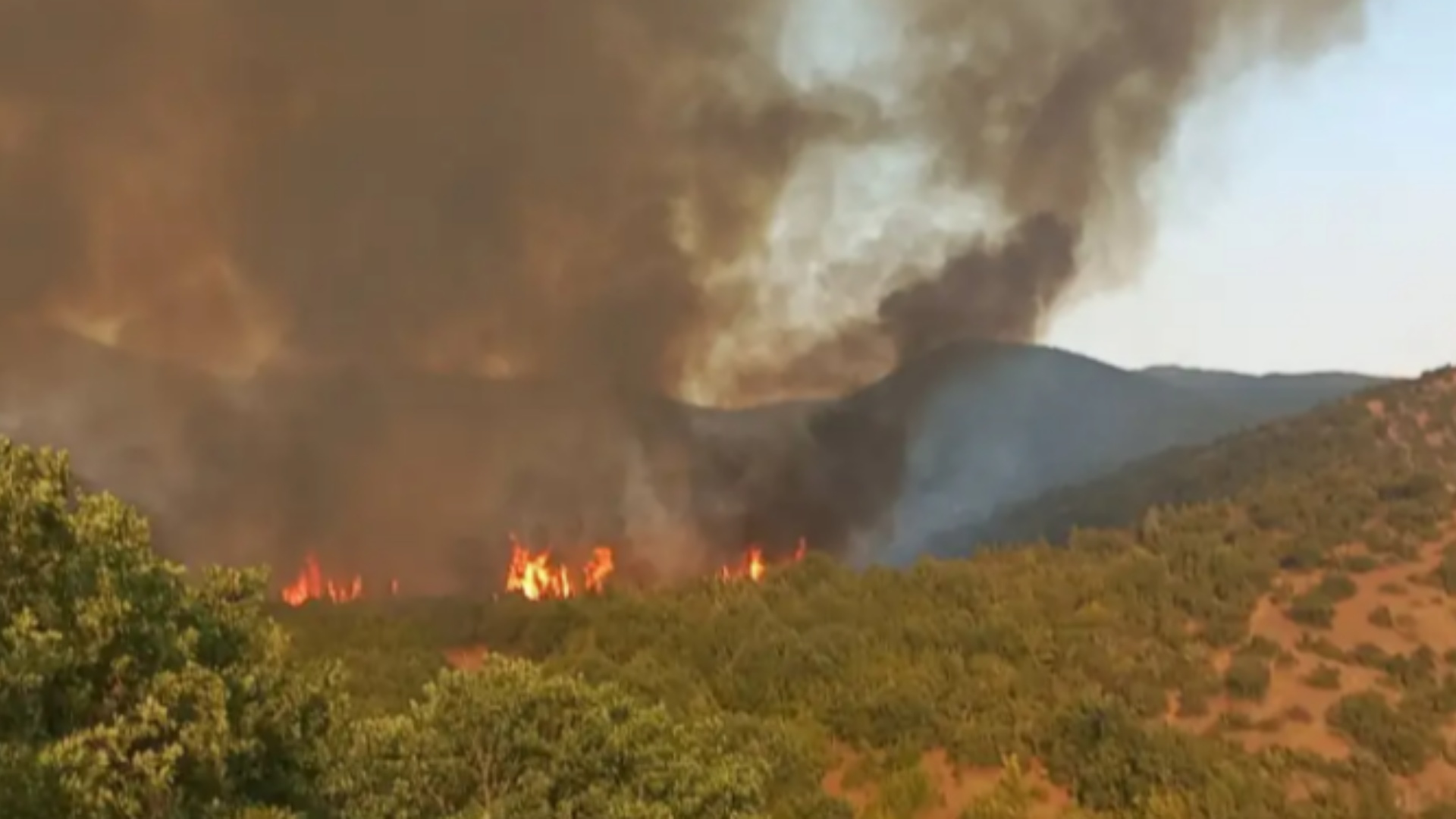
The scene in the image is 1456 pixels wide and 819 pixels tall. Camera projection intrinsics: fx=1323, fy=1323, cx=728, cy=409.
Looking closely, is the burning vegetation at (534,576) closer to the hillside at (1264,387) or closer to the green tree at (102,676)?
the green tree at (102,676)

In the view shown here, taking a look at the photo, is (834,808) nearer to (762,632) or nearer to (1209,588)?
(762,632)

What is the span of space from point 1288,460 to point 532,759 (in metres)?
70.4

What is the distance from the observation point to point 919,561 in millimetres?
59094

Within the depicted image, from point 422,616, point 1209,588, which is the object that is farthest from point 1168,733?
point 422,616

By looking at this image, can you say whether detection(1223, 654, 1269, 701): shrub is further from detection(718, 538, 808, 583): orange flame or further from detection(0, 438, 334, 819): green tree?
detection(0, 438, 334, 819): green tree

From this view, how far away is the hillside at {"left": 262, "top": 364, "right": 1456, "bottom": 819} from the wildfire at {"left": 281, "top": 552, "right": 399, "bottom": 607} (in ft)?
37.3

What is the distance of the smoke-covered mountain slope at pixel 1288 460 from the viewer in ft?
236

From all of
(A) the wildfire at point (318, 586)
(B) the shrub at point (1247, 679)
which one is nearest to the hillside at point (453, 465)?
(A) the wildfire at point (318, 586)

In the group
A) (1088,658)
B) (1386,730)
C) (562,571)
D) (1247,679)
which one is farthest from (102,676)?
(562,571)

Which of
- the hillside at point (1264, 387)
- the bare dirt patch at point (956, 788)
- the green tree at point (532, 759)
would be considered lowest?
the bare dirt patch at point (956, 788)

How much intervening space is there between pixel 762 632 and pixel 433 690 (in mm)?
29426

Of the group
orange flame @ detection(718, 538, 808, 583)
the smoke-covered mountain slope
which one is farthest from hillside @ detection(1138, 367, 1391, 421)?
orange flame @ detection(718, 538, 808, 583)

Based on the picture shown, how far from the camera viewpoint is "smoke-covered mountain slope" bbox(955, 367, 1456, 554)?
7194cm

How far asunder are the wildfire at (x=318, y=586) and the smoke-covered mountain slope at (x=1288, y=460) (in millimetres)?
45653
